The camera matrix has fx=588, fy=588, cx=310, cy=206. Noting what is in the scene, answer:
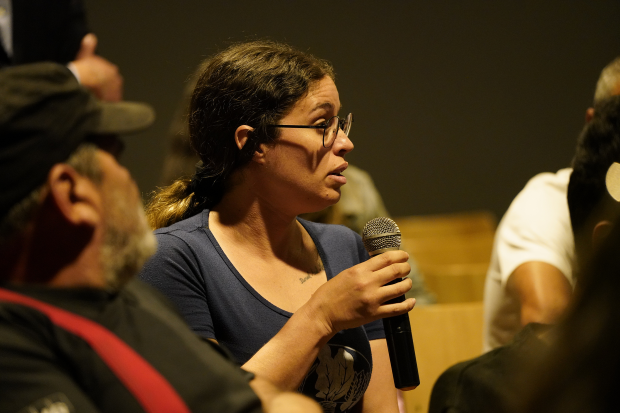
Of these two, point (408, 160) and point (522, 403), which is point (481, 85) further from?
point (522, 403)

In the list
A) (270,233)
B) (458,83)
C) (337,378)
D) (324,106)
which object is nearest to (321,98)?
(324,106)

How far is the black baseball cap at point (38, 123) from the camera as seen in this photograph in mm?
778

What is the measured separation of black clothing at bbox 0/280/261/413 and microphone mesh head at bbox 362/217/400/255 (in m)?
0.58

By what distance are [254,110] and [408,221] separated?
4.92 metres

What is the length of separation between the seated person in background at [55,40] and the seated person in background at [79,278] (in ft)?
0.35

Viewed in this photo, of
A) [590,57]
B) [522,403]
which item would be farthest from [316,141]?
[590,57]

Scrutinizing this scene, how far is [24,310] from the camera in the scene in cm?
77

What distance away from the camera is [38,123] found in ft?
2.60

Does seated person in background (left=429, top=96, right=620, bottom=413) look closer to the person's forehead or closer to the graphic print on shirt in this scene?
the graphic print on shirt

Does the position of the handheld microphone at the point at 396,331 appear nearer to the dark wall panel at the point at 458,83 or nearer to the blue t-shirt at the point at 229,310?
the blue t-shirt at the point at 229,310

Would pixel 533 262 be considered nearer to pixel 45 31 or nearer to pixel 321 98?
pixel 321 98

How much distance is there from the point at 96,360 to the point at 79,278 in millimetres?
142

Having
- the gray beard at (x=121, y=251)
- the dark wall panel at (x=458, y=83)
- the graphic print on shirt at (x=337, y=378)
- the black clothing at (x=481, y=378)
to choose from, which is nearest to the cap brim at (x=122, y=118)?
the gray beard at (x=121, y=251)

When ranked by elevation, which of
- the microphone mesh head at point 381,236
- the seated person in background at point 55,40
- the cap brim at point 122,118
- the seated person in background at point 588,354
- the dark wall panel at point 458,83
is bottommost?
the dark wall panel at point 458,83
